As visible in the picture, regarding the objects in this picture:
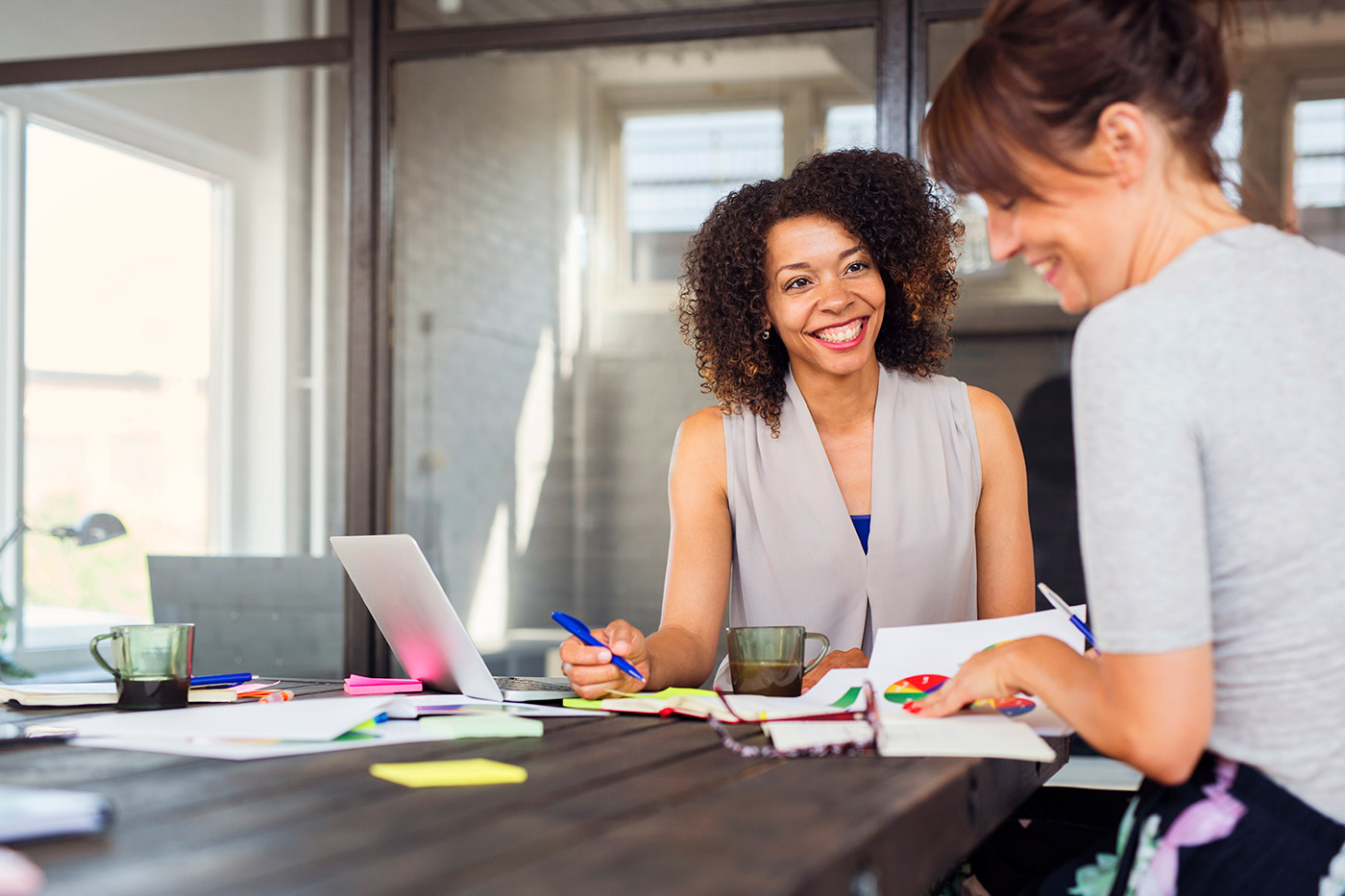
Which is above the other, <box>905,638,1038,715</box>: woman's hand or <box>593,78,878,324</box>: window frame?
<box>593,78,878,324</box>: window frame

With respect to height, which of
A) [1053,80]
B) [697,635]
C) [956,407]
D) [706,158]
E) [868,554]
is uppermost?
[706,158]

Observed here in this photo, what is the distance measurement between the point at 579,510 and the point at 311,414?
87 cm

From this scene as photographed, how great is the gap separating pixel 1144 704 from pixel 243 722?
0.80 meters

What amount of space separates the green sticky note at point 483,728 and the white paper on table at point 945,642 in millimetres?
390

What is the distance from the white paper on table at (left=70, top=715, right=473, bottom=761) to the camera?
1.05 meters

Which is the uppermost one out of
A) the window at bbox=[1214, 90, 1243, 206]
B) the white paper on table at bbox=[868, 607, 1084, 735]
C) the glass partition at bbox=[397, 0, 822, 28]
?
the glass partition at bbox=[397, 0, 822, 28]

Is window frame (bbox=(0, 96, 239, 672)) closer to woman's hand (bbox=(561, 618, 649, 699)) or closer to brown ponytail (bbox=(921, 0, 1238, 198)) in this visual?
woman's hand (bbox=(561, 618, 649, 699))

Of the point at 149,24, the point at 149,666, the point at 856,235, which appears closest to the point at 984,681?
the point at 149,666

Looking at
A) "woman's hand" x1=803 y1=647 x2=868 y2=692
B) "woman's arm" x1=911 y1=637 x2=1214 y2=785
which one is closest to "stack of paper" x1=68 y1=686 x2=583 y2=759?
"woman's arm" x1=911 y1=637 x2=1214 y2=785

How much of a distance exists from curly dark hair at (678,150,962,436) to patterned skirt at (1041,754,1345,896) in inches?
47.9

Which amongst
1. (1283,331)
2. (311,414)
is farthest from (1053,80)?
(311,414)

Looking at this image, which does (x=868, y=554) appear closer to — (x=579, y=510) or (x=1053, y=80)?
(x=1053, y=80)

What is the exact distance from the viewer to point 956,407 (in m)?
2.09

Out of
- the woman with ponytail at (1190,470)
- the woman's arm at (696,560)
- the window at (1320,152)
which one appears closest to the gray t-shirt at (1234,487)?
the woman with ponytail at (1190,470)
